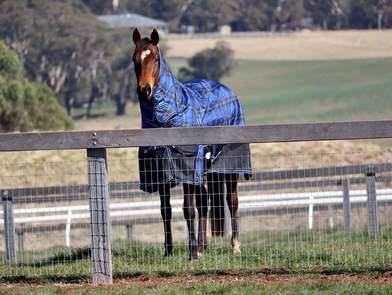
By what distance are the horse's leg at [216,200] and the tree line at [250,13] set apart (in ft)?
229

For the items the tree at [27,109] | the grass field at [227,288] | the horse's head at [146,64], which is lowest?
the tree at [27,109]

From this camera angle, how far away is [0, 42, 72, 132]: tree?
4234 cm

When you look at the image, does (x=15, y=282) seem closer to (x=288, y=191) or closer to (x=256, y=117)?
(x=288, y=191)

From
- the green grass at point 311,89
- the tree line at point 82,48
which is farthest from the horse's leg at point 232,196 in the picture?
the tree line at point 82,48

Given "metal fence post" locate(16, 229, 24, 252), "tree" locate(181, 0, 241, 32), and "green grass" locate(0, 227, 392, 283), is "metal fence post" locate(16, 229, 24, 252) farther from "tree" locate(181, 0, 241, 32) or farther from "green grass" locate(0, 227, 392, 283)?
"tree" locate(181, 0, 241, 32)

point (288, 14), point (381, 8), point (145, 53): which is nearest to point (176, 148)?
point (145, 53)

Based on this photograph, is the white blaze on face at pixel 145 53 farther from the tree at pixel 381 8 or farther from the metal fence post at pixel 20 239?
the tree at pixel 381 8

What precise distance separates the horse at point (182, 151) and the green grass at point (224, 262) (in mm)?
385

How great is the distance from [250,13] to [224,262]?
3409 inches

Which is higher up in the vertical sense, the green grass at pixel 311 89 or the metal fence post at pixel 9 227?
the metal fence post at pixel 9 227

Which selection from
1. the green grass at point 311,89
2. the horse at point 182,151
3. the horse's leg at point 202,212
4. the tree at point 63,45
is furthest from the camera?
the tree at point 63,45

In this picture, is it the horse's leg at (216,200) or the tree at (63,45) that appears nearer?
the horse's leg at (216,200)

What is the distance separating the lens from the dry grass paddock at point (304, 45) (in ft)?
284

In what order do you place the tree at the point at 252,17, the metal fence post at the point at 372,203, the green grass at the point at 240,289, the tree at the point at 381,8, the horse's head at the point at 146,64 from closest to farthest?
the green grass at the point at 240,289 < the horse's head at the point at 146,64 < the metal fence post at the point at 372,203 < the tree at the point at 381,8 < the tree at the point at 252,17
